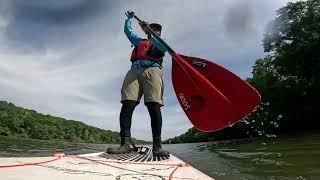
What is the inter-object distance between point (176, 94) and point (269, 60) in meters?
40.6

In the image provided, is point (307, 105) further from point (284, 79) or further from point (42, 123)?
point (42, 123)

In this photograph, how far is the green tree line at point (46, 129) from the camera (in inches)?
1679

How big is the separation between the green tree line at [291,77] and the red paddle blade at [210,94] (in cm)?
2929

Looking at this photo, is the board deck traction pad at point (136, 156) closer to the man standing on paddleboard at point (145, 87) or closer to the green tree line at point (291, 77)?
the man standing on paddleboard at point (145, 87)

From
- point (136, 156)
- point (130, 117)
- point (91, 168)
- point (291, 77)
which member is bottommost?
point (91, 168)

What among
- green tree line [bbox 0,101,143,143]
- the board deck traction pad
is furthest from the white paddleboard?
green tree line [bbox 0,101,143,143]

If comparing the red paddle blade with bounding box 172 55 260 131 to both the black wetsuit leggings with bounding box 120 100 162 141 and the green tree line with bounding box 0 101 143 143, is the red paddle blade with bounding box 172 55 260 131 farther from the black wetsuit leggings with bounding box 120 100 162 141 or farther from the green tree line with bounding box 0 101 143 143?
the green tree line with bounding box 0 101 143 143

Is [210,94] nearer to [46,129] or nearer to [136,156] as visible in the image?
[136,156]

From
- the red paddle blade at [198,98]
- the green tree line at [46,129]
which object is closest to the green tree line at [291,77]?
the green tree line at [46,129]

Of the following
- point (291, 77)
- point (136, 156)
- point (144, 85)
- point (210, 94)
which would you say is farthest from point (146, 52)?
point (291, 77)

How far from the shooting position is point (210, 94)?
6.69 m

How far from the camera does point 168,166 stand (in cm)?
571

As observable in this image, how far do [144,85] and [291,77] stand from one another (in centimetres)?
3649

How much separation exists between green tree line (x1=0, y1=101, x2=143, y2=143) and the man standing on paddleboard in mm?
35824
